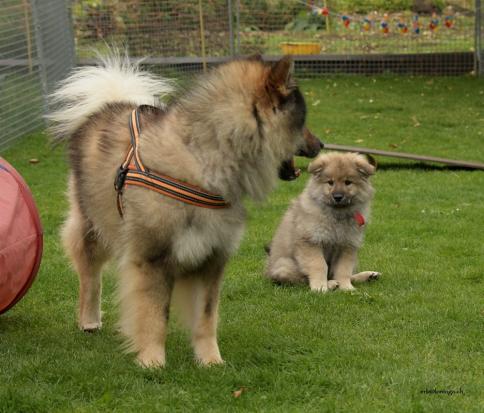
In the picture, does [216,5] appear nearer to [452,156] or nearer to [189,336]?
[452,156]

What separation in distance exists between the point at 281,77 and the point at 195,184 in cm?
66

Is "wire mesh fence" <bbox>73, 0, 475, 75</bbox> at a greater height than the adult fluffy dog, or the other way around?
the adult fluffy dog

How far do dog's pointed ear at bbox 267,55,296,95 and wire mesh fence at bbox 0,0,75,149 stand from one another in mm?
7277

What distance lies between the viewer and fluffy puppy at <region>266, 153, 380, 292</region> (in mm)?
6031

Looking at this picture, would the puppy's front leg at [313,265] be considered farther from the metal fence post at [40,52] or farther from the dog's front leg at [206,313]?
the metal fence post at [40,52]

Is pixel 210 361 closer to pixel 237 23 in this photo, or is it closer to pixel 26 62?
pixel 26 62

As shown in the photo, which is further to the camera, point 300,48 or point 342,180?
point 300,48

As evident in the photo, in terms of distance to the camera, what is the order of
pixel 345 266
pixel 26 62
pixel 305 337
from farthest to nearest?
1. pixel 26 62
2. pixel 345 266
3. pixel 305 337

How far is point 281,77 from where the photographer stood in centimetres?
399

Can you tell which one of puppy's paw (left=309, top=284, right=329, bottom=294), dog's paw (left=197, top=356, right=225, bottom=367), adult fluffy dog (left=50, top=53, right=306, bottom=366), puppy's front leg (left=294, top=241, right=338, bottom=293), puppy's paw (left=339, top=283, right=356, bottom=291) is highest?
adult fluffy dog (left=50, top=53, right=306, bottom=366)

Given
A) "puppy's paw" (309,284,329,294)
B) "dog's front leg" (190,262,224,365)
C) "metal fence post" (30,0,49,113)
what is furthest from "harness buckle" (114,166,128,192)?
"metal fence post" (30,0,49,113)

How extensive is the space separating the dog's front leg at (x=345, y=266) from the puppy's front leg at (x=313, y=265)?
9 centimetres

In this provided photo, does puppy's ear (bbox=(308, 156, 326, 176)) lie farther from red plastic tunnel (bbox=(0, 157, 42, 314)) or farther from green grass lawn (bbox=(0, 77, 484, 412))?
red plastic tunnel (bbox=(0, 157, 42, 314))

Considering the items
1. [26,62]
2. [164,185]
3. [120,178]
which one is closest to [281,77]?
[164,185]
